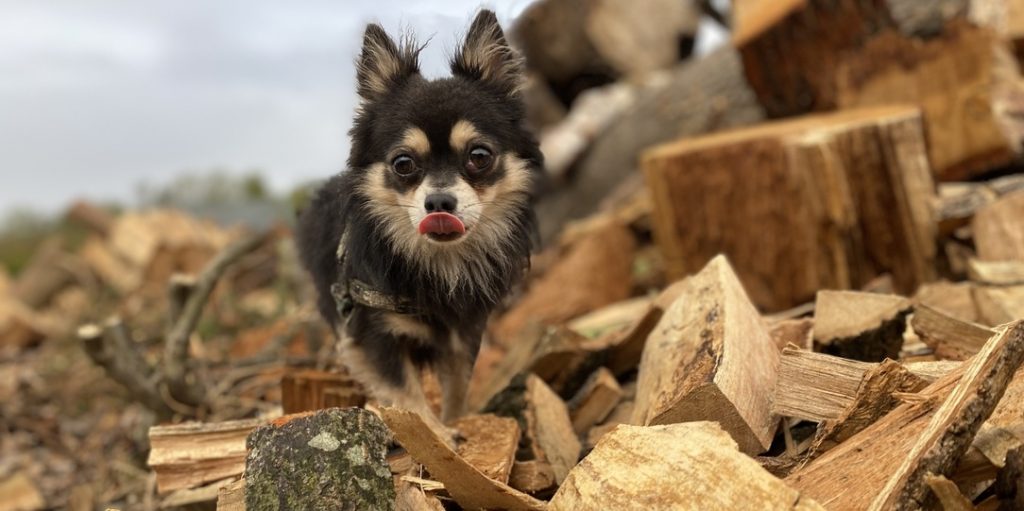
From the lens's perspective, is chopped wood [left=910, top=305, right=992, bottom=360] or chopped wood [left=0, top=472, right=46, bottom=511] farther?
chopped wood [left=0, top=472, right=46, bottom=511]

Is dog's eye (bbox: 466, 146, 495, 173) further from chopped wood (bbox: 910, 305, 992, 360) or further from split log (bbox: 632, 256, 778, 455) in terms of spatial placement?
chopped wood (bbox: 910, 305, 992, 360)

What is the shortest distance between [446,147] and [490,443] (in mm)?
903

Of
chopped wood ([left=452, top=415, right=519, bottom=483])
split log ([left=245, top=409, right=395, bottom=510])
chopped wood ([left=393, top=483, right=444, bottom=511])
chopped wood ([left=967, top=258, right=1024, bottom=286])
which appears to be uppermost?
split log ([left=245, top=409, right=395, bottom=510])

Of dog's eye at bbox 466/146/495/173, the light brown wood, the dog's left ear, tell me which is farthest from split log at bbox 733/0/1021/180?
dog's eye at bbox 466/146/495/173

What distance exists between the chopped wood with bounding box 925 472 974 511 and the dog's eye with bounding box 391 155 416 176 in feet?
5.42

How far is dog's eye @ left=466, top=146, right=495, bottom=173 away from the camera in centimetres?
279

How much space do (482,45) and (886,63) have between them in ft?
10.8

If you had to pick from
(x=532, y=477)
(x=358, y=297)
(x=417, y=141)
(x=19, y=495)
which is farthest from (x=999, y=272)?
(x=19, y=495)

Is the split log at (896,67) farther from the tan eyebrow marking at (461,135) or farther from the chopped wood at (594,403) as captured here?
the tan eyebrow marking at (461,135)

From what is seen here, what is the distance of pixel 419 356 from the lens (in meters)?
3.12

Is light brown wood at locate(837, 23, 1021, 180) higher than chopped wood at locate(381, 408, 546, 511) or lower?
higher

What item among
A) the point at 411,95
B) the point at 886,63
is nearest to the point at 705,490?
the point at 411,95

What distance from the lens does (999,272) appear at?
358 cm

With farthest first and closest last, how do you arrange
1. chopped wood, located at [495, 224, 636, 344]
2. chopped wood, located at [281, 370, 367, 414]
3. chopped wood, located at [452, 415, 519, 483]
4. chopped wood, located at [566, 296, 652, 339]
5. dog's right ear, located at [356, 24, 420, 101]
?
chopped wood, located at [495, 224, 636, 344] → chopped wood, located at [566, 296, 652, 339] → chopped wood, located at [281, 370, 367, 414] → dog's right ear, located at [356, 24, 420, 101] → chopped wood, located at [452, 415, 519, 483]
